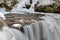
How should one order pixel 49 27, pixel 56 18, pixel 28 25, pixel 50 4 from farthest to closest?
1. pixel 50 4
2. pixel 56 18
3. pixel 49 27
4. pixel 28 25

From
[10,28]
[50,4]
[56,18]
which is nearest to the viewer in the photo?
[10,28]

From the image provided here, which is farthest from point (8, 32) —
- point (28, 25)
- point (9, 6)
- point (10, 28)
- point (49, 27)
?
point (9, 6)

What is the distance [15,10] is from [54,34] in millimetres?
1718

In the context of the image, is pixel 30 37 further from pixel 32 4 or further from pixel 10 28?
pixel 32 4

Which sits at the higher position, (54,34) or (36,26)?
(36,26)

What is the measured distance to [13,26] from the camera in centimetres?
321

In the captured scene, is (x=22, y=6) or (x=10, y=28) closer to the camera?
(x=10, y=28)

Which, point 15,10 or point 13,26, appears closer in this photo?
point 13,26

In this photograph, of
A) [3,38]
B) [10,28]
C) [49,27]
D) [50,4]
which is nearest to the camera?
[3,38]

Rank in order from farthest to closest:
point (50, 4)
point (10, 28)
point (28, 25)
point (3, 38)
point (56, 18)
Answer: point (50, 4), point (56, 18), point (28, 25), point (10, 28), point (3, 38)

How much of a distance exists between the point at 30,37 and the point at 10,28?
38 cm

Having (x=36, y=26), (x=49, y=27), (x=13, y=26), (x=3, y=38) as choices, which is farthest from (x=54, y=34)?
(x=3, y=38)

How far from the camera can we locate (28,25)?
335 centimetres

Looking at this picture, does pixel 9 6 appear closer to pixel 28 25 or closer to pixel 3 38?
pixel 28 25
